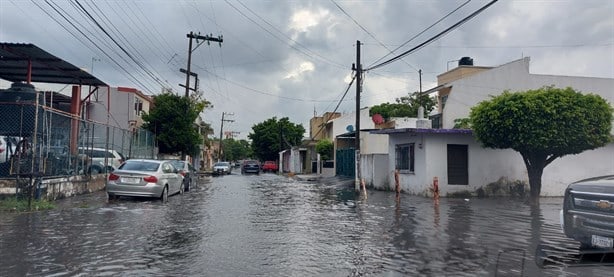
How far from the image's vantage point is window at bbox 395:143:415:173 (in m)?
22.3

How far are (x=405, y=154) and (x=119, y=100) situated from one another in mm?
25090

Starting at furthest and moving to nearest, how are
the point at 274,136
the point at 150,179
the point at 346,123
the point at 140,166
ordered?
the point at 274,136 < the point at 346,123 < the point at 140,166 < the point at 150,179

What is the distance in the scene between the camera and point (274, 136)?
75.1 metres

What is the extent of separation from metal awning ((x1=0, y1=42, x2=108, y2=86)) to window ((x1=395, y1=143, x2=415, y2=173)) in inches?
568

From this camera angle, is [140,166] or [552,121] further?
[552,121]

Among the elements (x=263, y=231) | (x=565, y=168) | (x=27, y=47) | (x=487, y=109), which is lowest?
(x=263, y=231)

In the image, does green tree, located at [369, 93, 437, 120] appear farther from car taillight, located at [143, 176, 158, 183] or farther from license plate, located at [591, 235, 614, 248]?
license plate, located at [591, 235, 614, 248]

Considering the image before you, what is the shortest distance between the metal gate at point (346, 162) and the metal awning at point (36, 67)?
1618 cm

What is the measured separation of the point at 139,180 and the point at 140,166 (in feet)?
2.51

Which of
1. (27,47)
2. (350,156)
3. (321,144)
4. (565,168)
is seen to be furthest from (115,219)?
(321,144)

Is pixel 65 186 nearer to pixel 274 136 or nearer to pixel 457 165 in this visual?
pixel 457 165

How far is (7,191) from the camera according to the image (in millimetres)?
13930

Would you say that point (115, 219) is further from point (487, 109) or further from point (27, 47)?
point (487, 109)

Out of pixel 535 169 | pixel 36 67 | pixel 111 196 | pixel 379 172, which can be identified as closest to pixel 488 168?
pixel 535 169
